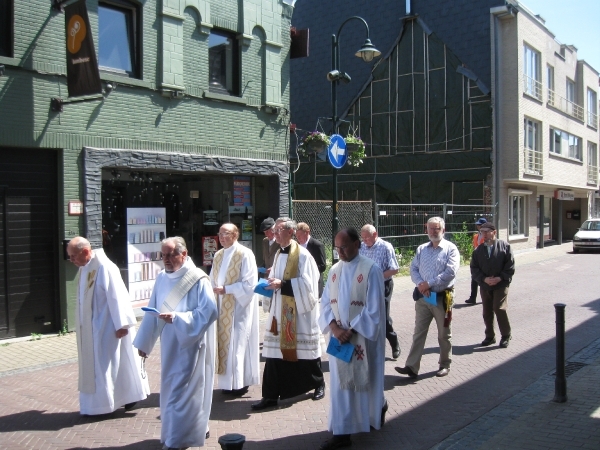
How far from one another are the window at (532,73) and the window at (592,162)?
33.0 ft

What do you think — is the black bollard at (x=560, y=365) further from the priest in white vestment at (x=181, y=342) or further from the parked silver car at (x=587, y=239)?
the parked silver car at (x=587, y=239)

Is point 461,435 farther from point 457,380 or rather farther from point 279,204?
point 279,204

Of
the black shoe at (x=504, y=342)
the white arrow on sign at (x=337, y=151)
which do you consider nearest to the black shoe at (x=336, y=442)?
the black shoe at (x=504, y=342)

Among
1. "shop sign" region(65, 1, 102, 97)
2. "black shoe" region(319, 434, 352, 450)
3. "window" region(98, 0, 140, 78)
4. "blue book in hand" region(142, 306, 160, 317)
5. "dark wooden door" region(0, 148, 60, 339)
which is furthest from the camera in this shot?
"window" region(98, 0, 140, 78)

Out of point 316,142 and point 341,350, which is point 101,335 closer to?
point 341,350

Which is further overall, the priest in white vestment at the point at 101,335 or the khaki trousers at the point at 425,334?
the khaki trousers at the point at 425,334

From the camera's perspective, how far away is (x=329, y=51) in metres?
29.5

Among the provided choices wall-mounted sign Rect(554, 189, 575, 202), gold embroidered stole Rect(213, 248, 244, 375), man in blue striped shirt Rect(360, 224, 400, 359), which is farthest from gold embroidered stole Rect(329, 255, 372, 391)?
wall-mounted sign Rect(554, 189, 575, 202)

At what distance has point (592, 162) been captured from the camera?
36344 mm

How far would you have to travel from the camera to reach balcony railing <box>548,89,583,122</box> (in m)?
29.5

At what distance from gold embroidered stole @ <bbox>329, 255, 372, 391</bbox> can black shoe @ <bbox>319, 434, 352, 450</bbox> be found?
393 mm

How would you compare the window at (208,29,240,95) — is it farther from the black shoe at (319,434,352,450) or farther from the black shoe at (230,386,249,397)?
the black shoe at (319,434,352,450)

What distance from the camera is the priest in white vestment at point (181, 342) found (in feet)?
16.1

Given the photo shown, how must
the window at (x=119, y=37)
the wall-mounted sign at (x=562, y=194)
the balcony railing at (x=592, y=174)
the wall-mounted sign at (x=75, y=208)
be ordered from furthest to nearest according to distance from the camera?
the balcony railing at (x=592, y=174), the wall-mounted sign at (x=562, y=194), the window at (x=119, y=37), the wall-mounted sign at (x=75, y=208)
